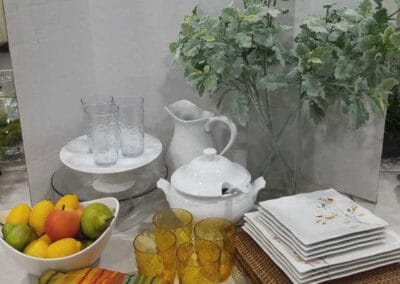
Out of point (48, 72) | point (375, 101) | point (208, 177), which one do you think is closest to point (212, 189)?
point (208, 177)

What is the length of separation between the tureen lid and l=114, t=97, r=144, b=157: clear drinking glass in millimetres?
164

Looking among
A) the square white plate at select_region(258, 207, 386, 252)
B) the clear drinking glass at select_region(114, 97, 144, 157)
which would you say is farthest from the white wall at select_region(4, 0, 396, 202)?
the square white plate at select_region(258, 207, 386, 252)

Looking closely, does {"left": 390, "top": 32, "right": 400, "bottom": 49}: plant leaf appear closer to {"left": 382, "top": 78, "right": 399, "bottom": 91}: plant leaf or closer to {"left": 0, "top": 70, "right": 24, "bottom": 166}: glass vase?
{"left": 382, "top": 78, "right": 399, "bottom": 91}: plant leaf

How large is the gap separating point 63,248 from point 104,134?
36 cm

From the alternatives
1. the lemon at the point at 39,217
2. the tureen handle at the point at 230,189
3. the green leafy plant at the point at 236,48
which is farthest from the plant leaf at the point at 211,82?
the lemon at the point at 39,217

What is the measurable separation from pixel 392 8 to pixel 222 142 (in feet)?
1.90

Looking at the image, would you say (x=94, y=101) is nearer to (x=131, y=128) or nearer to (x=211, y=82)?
(x=131, y=128)

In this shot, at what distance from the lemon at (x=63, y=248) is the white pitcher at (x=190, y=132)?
41 centimetres

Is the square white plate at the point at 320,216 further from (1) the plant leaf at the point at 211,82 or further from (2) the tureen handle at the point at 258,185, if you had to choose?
(1) the plant leaf at the point at 211,82

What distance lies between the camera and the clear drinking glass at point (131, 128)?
4.14 ft

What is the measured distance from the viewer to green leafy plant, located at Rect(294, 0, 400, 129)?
1.05m

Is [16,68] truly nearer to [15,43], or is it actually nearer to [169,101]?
[15,43]

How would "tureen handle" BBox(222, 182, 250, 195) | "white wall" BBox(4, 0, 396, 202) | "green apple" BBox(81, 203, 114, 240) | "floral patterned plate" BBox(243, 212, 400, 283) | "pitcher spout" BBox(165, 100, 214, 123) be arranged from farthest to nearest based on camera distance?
"pitcher spout" BBox(165, 100, 214, 123)
"white wall" BBox(4, 0, 396, 202)
"tureen handle" BBox(222, 182, 250, 195)
"green apple" BBox(81, 203, 114, 240)
"floral patterned plate" BBox(243, 212, 400, 283)

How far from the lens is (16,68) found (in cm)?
118
